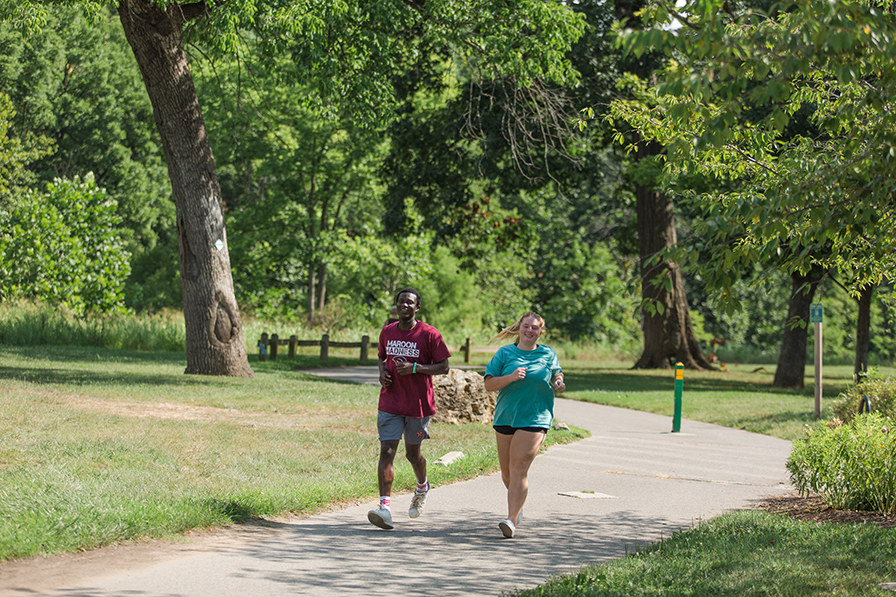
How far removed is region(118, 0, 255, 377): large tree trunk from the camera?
16.7 meters

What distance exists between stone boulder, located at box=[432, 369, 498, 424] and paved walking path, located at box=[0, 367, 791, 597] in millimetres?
2452

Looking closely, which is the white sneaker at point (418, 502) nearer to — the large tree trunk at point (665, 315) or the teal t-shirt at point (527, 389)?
the teal t-shirt at point (527, 389)

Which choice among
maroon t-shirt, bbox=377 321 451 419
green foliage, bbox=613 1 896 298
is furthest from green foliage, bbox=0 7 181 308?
green foliage, bbox=613 1 896 298

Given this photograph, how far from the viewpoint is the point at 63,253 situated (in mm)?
30328

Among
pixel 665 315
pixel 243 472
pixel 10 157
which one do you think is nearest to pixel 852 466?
pixel 243 472

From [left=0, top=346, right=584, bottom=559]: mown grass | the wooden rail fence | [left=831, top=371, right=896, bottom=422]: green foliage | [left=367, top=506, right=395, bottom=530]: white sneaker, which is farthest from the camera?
the wooden rail fence

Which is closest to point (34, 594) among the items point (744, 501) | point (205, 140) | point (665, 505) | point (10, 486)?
point (10, 486)

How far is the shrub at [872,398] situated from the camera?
42.6 ft

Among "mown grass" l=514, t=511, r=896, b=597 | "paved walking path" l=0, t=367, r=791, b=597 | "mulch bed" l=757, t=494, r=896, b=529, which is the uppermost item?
"mown grass" l=514, t=511, r=896, b=597

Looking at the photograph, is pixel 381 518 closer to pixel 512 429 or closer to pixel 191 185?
pixel 512 429

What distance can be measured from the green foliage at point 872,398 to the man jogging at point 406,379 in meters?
8.04

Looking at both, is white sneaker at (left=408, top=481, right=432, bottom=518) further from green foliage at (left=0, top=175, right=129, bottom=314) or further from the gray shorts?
green foliage at (left=0, top=175, right=129, bottom=314)

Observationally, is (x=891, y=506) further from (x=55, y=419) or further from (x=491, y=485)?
(x=55, y=419)

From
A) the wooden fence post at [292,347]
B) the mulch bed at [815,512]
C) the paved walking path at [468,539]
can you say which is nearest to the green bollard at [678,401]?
the paved walking path at [468,539]
